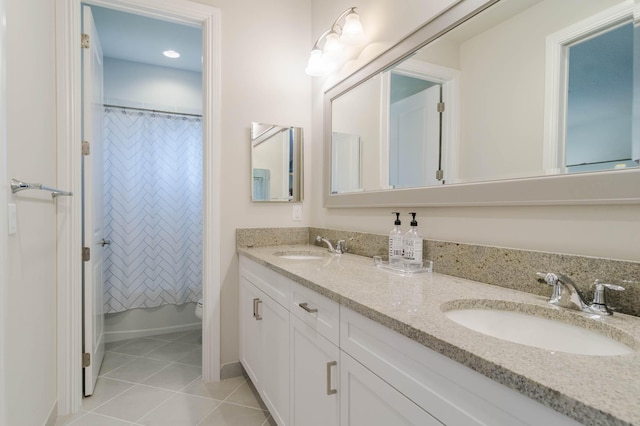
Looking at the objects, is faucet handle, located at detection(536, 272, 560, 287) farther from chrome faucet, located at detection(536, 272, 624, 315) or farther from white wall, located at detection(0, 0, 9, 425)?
white wall, located at detection(0, 0, 9, 425)

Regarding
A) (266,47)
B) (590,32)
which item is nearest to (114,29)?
(266,47)

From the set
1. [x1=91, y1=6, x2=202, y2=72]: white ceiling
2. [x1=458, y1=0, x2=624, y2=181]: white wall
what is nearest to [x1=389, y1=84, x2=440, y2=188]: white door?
[x1=458, y1=0, x2=624, y2=181]: white wall

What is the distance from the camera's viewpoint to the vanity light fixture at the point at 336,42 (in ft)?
5.98

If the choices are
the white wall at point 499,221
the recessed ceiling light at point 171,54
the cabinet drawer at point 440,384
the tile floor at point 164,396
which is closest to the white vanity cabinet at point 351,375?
the cabinet drawer at point 440,384

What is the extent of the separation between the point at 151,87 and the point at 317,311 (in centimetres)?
297

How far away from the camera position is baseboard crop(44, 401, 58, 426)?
163cm

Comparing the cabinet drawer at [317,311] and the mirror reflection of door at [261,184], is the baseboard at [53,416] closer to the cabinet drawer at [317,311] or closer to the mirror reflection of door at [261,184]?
the cabinet drawer at [317,311]

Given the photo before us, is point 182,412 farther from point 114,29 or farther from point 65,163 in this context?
point 114,29

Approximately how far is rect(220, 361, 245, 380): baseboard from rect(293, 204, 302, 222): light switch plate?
104cm

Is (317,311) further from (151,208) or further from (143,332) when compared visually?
(143,332)

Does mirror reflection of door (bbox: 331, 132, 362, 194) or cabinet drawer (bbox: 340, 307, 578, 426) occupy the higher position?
mirror reflection of door (bbox: 331, 132, 362, 194)

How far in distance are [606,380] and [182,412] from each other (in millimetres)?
1948

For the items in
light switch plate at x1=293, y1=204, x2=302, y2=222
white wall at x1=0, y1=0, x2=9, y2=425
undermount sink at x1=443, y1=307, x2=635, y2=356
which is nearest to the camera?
undermount sink at x1=443, y1=307, x2=635, y2=356

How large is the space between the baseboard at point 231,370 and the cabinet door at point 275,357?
531 millimetres
